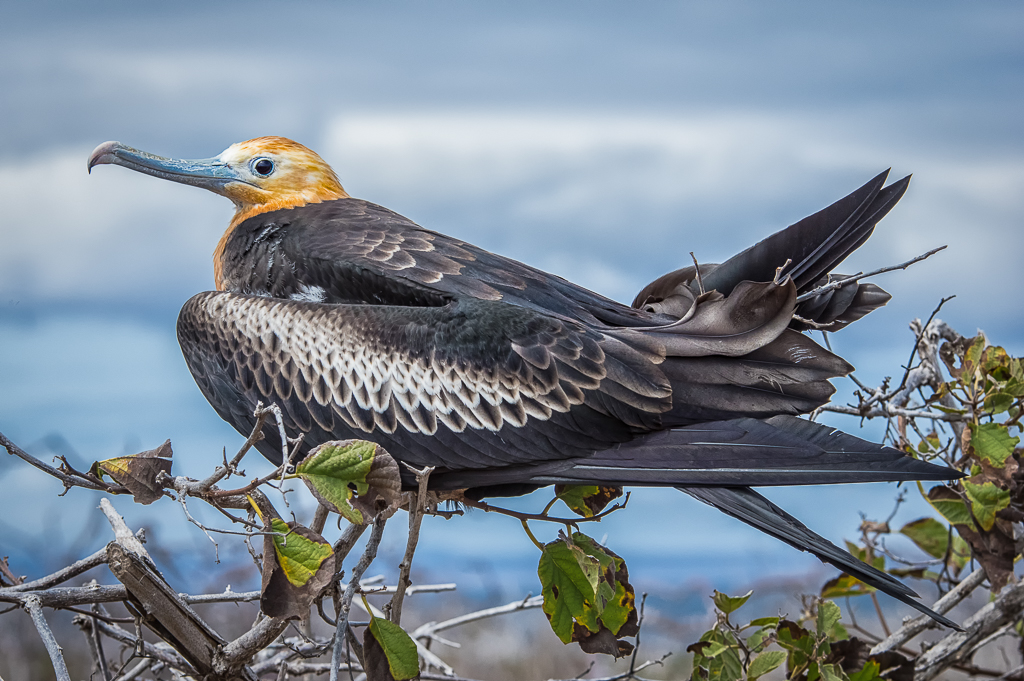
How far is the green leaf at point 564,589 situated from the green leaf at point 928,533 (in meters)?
1.37

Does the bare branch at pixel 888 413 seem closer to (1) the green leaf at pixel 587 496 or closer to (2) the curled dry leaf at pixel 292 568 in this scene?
(1) the green leaf at pixel 587 496

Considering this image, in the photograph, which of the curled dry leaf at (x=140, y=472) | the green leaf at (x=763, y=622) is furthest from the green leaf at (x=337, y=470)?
the green leaf at (x=763, y=622)

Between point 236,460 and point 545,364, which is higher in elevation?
point 545,364

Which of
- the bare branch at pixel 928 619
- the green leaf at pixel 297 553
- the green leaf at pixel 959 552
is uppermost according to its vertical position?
the green leaf at pixel 297 553

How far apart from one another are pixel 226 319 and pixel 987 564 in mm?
2024

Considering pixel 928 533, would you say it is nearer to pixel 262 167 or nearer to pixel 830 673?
pixel 830 673

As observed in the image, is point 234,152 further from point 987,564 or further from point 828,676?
point 987,564

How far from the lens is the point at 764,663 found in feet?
6.56

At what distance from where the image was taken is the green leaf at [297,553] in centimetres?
146

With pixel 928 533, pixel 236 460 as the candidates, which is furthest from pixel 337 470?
pixel 928 533

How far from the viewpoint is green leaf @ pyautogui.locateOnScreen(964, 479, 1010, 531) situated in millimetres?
2273

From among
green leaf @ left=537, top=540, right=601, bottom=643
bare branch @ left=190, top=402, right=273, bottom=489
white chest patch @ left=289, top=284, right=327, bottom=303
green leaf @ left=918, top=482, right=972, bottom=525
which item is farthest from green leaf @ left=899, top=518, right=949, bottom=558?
bare branch @ left=190, top=402, right=273, bottom=489

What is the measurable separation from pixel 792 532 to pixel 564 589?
496 millimetres

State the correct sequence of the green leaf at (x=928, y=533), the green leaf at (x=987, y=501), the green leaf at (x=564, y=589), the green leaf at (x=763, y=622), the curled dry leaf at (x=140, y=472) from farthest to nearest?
the green leaf at (x=928, y=533)
the green leaf at (x=987, y=501)
the green leaf at (x=763, y=622)
the green leaf at (x=564, y=589)
the curled dry leaf at (x=140, y=472)
